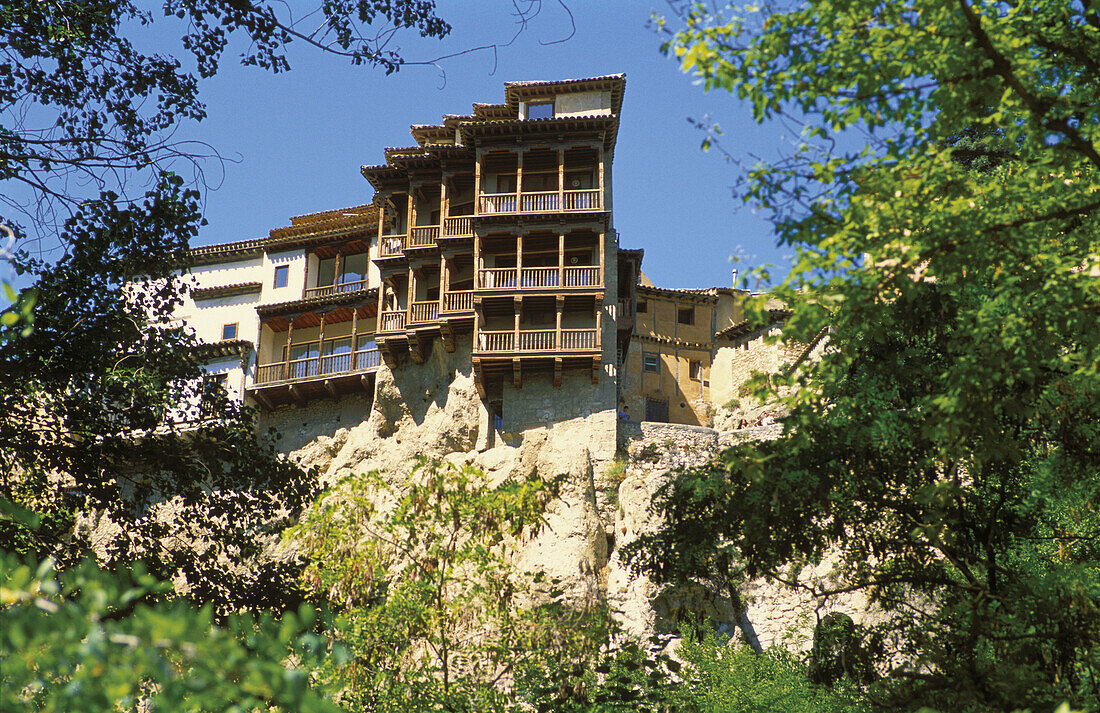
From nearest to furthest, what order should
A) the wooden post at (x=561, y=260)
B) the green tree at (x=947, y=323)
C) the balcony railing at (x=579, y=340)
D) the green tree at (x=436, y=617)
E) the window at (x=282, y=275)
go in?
the green tree at (x=947, y=323), the green tree at (x=436, y=617), the balcony railing at (x=579, y=340), the wooden post at (x=561, y=260), the window at (x=282, y=275)

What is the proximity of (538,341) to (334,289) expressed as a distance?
42.4 ft

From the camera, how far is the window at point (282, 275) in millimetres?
43844

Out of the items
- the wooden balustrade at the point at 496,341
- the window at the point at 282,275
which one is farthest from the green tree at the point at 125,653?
the window at the point at 282,275

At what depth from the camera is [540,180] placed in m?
37.2

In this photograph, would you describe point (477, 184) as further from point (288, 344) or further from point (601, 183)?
point (288, 344)

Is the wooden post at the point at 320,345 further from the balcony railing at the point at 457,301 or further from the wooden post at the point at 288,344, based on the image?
the balcony railing at the point at 457,301

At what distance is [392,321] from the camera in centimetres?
3778

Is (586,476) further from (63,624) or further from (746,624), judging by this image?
(63,624)

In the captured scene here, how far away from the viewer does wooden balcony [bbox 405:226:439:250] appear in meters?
38.1

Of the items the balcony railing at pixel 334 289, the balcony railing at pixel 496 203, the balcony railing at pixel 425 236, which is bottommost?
the balcony railing at pixel 334 289

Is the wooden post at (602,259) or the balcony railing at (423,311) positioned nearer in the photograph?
the wooden post at (602,259)

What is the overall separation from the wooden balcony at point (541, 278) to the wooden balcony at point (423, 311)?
2827 mm

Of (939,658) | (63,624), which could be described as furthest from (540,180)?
(63,624)

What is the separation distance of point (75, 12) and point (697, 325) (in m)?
37.2
